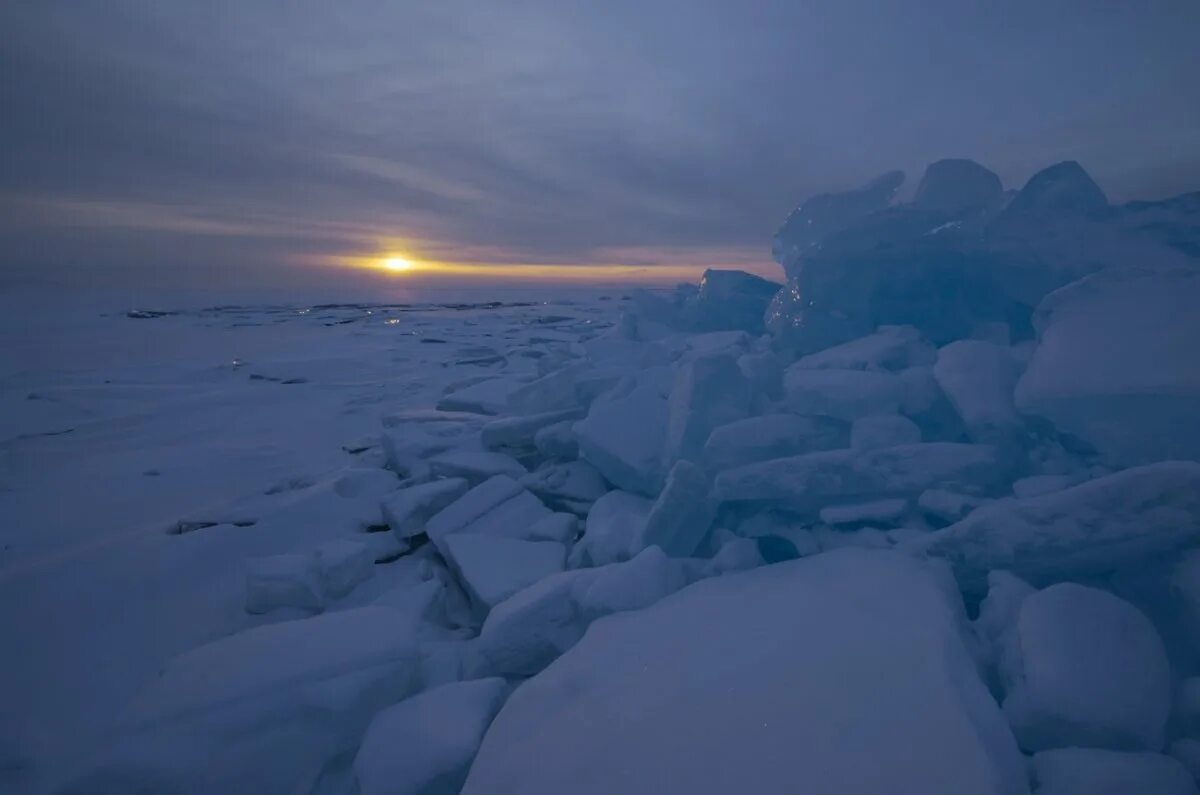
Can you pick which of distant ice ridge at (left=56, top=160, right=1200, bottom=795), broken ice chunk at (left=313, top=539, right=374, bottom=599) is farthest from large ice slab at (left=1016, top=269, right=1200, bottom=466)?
broken ice chunk at (left=313, top=539, right=374, bottom=599)

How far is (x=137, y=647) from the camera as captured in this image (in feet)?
6.44

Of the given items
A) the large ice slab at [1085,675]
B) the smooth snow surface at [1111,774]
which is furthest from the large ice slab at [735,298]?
the smooth snow surface at [1111,774]

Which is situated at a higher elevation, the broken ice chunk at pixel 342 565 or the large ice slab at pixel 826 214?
the large ice slab at pixel 826 214

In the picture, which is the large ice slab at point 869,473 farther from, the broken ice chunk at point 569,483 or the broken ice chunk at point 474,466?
the broken ice chunk at point 474,466

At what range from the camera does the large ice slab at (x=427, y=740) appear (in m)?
1.33

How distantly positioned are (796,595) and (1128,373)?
134 cm

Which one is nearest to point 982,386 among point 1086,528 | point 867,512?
point 867,512

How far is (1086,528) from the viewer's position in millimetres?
1535

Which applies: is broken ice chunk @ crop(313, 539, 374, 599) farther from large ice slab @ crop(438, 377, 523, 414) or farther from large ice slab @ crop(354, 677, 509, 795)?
large ice slab @ crop(438, 377, 523, 414)

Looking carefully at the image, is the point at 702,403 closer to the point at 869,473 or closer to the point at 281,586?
the point at 869,473

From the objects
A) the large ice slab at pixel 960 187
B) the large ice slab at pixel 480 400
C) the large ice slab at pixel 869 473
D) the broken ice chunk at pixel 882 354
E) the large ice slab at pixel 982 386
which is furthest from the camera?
the large ice slab at pixel 480 400

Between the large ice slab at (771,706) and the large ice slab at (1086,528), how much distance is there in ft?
0.63

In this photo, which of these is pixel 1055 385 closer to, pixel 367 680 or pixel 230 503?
pixel 367 680

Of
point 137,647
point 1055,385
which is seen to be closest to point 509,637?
point 137,647
